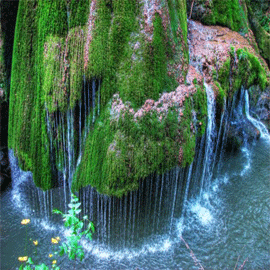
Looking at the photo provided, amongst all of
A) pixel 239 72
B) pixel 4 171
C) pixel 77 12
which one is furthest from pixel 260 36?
pixel 4 171

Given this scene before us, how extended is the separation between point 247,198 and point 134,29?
483cm

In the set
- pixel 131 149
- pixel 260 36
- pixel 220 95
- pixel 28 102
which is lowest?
pixel 131 149

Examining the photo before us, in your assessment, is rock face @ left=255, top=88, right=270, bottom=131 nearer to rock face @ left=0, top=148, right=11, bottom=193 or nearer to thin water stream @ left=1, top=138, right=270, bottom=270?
thin water stream @ left=1, top=138, right=270, bottom=270

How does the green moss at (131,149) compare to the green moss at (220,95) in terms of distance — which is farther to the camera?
the green moss at (220,95)

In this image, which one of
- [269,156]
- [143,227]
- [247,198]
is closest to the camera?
[143,227]

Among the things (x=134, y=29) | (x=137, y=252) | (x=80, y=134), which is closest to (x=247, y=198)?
(x=137, y=252)

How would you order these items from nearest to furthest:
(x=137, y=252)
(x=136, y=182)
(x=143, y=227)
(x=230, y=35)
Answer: (x=136, y=182)
(x=137, y=252)
(x=143, y=227)
(x=230, y=35)

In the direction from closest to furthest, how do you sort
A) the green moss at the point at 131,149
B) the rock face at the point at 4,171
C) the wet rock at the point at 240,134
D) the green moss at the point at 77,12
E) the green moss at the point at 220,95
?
the green moss at the point at 131,149, the green moss at the point at 77,12, the green moss at the point at 220,95, the rock face at the point at 4,171, the wet rock at the point at 240,134

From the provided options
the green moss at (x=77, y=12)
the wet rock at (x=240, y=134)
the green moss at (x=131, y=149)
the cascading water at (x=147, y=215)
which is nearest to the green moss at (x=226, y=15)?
the cascading water at (x=147, y=215)

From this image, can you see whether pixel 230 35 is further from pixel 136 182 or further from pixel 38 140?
pixel 38 140

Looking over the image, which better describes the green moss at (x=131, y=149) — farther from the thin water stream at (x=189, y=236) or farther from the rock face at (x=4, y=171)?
the rock face at (x=4, y=171)

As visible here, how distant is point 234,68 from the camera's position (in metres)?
6.05

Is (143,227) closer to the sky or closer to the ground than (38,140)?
closer to the ground

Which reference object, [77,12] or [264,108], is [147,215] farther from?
[264,108]
